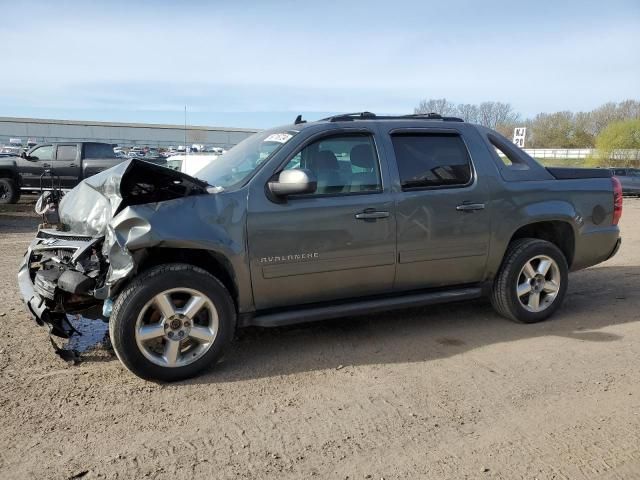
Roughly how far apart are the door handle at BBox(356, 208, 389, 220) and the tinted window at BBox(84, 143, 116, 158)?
13714mm

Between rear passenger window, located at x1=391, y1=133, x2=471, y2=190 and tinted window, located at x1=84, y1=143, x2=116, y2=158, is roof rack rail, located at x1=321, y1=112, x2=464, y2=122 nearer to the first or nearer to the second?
rear passenger window, located at x1=391, y1=133, x2=471, y2=190

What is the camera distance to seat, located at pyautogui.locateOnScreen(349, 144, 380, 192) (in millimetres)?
4328

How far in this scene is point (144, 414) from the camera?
329 centimetres

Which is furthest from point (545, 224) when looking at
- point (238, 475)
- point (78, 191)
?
point (78, 191)

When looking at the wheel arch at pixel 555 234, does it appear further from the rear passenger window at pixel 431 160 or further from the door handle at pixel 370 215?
the door handle at pixel 370 215

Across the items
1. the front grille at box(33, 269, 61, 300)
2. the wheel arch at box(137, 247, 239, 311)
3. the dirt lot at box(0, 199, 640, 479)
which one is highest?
the wheel arch at box(137, 247, 239, 311)

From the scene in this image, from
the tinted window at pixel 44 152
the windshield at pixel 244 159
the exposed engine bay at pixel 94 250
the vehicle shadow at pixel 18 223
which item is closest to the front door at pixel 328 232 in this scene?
the windshield at pixel 244 159

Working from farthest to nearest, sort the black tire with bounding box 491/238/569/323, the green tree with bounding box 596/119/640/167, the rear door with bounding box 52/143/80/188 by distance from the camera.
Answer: the green tree with bounding box 596/119/640/167, the rear door with bounding box 52/143/80/188, the black tire with bounding box 491/238/569/323

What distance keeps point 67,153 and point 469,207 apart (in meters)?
14.2

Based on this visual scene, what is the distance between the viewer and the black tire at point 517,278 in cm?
492

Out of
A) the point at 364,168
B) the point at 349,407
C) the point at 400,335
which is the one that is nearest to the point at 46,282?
the point at 349,407

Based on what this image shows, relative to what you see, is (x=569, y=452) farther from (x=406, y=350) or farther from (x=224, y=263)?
(x=224, y=263)

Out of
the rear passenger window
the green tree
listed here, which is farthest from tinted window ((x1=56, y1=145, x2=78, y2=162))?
the green tree

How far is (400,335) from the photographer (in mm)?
4730
